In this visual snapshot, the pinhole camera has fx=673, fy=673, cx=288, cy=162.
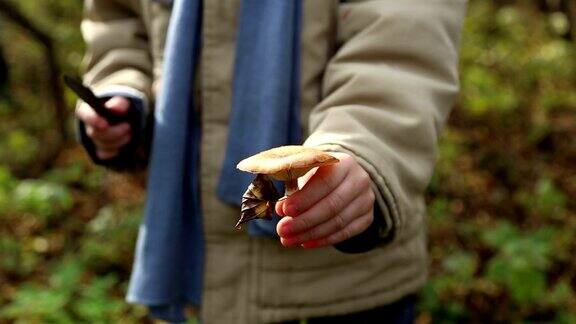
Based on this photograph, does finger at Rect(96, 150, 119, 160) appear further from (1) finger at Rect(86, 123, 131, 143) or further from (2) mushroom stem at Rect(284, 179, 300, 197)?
(2) mushroom stem at Rect(284, 179, 300, 197)

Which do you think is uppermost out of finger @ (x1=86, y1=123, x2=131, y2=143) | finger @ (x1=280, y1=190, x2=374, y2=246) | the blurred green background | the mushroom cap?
the mushroom cap

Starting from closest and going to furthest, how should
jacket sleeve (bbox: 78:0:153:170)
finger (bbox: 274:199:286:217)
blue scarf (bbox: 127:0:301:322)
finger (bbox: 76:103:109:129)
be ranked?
finger (bbox: 274:199:286:217) < blue scarf (bbox: 127:0:301:322) < finger (bbox: 76:103:109:129) < jacket sleeve (bbox: 78:0:153:170)

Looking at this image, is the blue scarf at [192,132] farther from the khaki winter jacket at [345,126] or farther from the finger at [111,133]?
the finger at [111,133]

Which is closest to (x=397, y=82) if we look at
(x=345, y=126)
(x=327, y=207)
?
(x=345, y=126)

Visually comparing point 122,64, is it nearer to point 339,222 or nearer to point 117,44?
point 117,44

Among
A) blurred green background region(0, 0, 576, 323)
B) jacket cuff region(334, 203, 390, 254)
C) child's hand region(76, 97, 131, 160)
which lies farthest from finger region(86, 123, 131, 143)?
blurred green background region(0, 0, 576, 323)

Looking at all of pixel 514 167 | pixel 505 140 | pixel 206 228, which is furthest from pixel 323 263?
pixel 505 140

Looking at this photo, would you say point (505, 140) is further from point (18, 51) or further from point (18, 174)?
point (18, 51)
